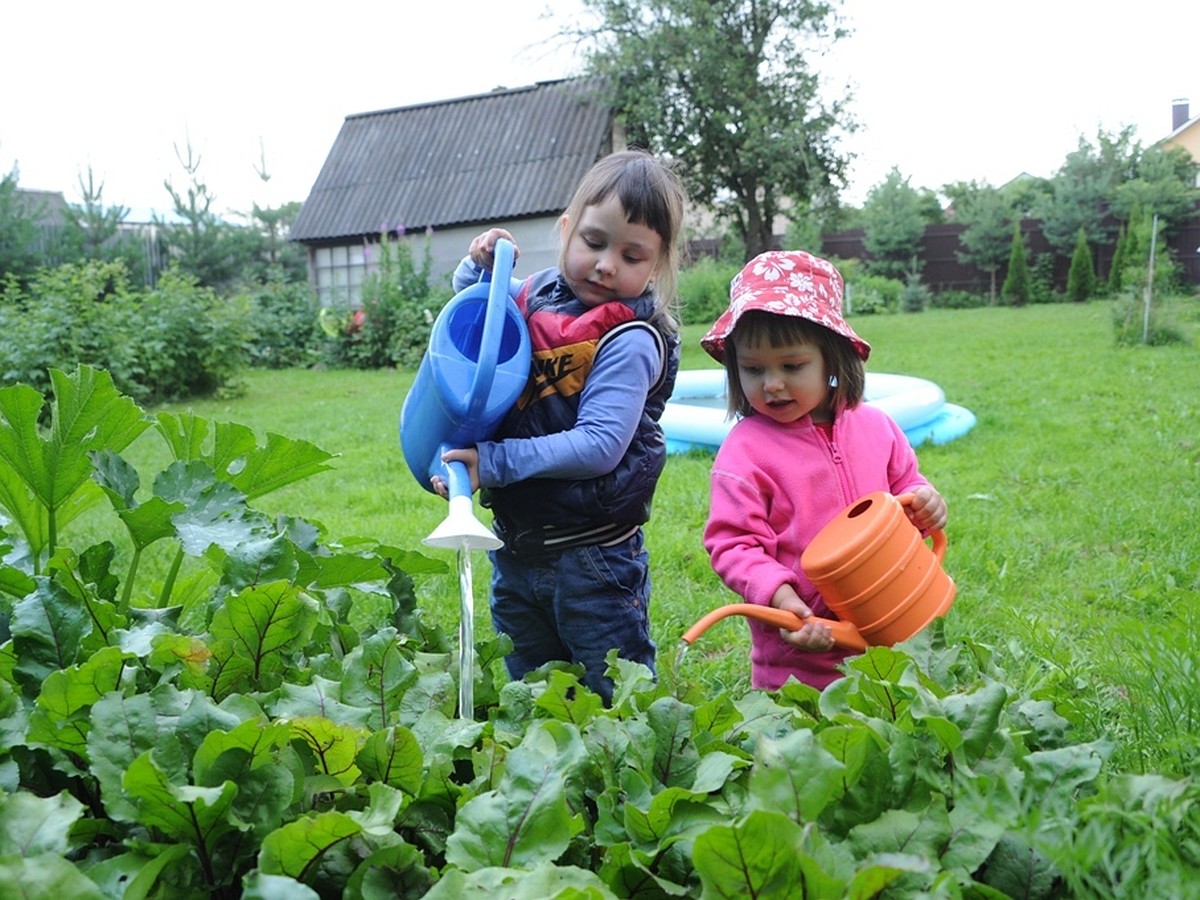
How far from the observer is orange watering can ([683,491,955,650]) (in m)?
1.76

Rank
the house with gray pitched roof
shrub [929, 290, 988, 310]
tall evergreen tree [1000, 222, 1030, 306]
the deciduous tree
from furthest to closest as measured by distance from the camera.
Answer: shrub [929, 290, 988, 310]
tall evergreen tree [1000, 222, 1030, 306]
the house with gray pitched roof
the deciduous tree

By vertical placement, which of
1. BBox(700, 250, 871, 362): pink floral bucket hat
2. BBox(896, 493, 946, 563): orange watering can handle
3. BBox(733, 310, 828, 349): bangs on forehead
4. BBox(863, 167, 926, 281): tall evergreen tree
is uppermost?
BBox(863, 167, 926, 281): tall evergreen tree

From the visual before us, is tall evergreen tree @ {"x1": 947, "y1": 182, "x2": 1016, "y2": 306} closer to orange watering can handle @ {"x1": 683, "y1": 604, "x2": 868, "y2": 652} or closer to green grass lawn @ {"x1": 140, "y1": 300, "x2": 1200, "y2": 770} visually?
green grass lawn @ {"x1": 140, "y1": 300, "x2": 1200, "y2": 770}

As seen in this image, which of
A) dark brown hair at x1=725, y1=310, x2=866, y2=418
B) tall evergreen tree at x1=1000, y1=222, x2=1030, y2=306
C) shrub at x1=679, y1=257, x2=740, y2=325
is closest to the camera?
dark brown hair at x1=725, y1=310, x2=866, y2=418

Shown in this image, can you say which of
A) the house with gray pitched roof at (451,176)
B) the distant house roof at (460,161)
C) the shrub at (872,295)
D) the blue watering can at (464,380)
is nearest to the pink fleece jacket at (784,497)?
the blue watering can at (464,380)

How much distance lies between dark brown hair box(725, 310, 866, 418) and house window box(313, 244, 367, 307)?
15946 mm

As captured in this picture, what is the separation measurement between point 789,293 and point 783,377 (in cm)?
16

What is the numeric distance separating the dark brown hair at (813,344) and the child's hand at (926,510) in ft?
0.86

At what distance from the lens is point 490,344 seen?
1625mm

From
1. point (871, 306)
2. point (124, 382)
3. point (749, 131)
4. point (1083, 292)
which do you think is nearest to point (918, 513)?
point (124, 382)

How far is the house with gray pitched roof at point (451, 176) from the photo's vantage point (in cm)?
1578

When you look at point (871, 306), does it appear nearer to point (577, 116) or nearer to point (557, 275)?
point (577, 116)

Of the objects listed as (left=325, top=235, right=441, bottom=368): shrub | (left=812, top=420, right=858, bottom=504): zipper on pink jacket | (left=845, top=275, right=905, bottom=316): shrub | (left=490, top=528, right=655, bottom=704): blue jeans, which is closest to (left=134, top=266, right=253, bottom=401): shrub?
(left=325, top=235, right=441, bottom=368): shrub

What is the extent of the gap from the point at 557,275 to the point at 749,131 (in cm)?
1208
